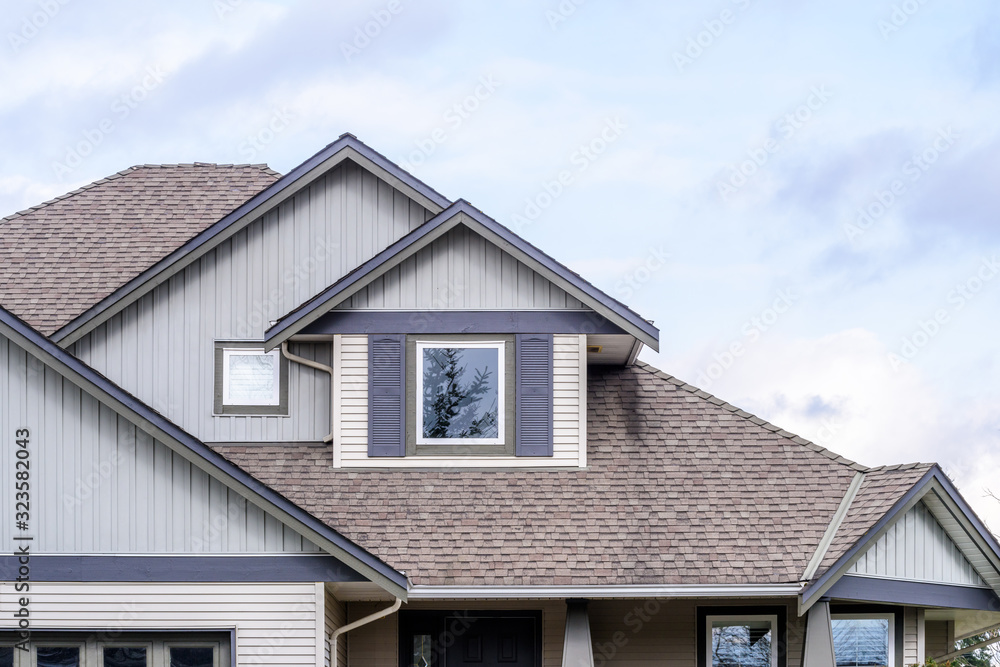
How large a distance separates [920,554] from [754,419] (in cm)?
278

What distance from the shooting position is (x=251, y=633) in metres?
13.8

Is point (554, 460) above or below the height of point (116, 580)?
above

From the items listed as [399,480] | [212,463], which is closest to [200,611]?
[212,463]

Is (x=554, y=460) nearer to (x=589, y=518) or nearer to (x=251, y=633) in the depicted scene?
(x=589, y=518)

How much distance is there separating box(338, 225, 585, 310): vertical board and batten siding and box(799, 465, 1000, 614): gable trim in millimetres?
4214

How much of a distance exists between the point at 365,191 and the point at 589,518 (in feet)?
16.8

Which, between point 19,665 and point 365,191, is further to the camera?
point 365,191

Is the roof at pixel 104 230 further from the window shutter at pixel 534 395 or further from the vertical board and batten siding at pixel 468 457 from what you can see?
the window shutter at pixel 534 395

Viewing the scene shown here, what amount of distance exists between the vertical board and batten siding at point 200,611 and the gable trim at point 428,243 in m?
3.52

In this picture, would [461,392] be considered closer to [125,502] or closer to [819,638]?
[125,502]

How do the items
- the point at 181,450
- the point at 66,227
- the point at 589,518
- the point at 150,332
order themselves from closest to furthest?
the point at 181,450, the point at 589,518, the point at 150,332, the point at 66,227

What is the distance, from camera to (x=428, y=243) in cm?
1641

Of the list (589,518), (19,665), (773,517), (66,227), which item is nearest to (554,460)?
(589,518)

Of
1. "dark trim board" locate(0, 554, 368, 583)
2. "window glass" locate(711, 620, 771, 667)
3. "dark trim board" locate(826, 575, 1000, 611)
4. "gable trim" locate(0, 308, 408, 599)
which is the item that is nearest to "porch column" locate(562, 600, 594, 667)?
"window glass" locate(711, 620, 771, 667)
